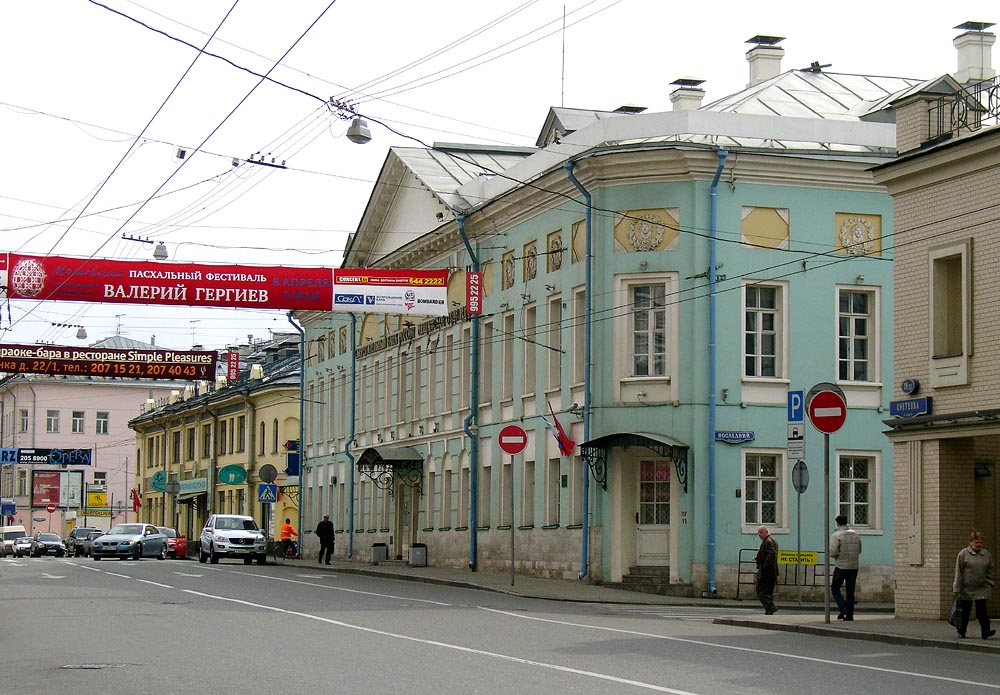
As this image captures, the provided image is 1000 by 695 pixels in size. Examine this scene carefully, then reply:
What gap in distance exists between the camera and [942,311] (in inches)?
897

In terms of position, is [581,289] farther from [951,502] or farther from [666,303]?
[951,502]

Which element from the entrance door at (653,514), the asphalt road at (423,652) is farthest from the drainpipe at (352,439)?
the asphalt road at (423,652)

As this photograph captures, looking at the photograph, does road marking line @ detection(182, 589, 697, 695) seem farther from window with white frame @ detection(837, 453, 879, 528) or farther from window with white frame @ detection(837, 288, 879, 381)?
window with white frame @ detection(837, 288, 879, 381)

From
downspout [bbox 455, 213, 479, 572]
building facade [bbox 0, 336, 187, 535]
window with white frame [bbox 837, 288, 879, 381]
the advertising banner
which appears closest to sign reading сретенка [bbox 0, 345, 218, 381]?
downspout [bbox 455, 213, 479, 572]

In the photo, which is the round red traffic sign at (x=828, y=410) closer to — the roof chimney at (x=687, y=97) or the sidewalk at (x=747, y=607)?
the sidewalk at (x=747, y=607)

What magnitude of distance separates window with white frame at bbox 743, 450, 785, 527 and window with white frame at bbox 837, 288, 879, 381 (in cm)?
245

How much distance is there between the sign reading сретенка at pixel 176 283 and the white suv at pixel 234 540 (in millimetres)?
15606

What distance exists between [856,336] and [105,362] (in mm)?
25257

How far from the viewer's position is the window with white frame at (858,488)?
33.2 m

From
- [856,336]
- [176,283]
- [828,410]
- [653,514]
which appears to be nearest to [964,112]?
[828,410]

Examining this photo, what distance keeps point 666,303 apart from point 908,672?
59.9ft

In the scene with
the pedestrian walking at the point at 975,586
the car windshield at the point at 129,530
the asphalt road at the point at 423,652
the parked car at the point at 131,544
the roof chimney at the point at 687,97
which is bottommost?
the parked car at the point at 131,544

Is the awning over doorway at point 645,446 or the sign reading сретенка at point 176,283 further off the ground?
the sign reading сретенка at point 176,283

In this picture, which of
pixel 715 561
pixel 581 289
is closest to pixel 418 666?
pixel 715 561
